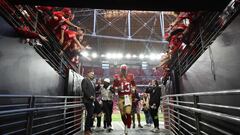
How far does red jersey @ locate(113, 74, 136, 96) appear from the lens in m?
4.23

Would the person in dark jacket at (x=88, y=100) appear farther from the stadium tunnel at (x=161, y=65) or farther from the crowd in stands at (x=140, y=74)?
the crowd in stands at (x=140, y=74)

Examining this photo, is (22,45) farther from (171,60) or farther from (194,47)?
(171,60)

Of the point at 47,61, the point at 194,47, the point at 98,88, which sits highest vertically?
the point at 194,47

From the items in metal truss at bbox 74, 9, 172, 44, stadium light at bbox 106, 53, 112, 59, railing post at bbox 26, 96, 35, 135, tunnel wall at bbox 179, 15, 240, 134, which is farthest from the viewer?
stadium light at bbox 106, 53, 112, 59

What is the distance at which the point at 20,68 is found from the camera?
270 centimetres

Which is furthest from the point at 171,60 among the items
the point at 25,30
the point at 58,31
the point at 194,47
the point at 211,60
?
the point at 25,30

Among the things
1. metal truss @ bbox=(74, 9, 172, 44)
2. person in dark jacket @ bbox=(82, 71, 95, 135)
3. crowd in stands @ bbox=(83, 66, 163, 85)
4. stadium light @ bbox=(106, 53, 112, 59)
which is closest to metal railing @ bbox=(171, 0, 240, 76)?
person in dark jacket @ bbox=(82, 71, 95, 135)

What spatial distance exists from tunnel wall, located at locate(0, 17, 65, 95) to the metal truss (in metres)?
14.7

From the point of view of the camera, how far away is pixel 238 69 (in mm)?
2049

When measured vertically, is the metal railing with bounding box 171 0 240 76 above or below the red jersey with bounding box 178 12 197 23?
below

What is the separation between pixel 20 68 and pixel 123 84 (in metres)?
2.28

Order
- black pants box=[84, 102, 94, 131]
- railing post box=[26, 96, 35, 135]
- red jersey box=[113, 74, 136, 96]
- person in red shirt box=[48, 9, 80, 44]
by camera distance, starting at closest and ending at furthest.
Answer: railing post box=[26, 96, 35, 135] → person in red shirt box=[48, 9, 80, 44] → red jersey box=[113, 74, 136, 96] → black pants box=[84, 102, 94, 131]

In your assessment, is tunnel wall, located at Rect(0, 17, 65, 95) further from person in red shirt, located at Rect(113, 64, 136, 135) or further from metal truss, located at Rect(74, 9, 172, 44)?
metal truss, located at Rect(74, 9, 172, 44)

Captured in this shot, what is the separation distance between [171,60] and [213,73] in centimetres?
271
